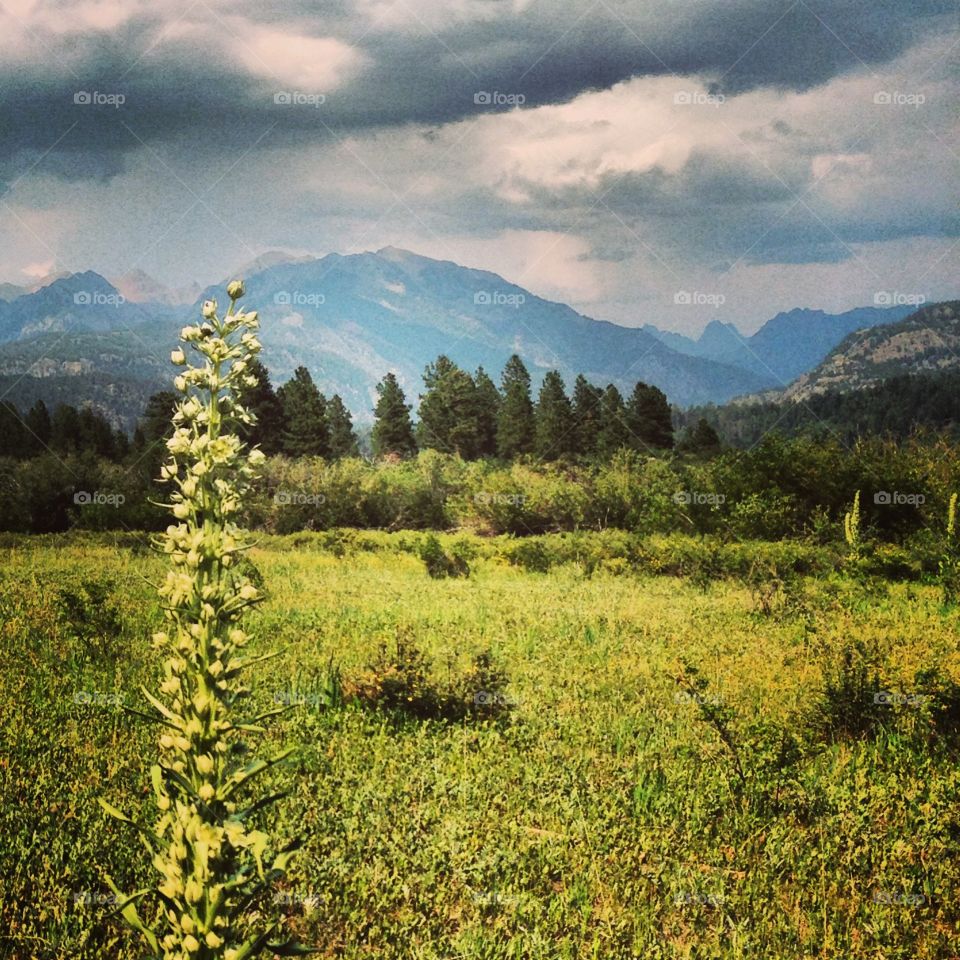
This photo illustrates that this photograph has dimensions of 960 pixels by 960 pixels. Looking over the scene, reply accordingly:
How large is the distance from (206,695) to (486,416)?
123ft

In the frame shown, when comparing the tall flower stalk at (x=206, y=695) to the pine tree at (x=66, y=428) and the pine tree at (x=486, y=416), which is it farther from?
the pine tree at (x=486, y=416)

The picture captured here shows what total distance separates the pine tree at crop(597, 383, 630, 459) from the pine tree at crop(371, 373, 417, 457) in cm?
953

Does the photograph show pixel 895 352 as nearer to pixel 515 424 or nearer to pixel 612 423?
pixel 612 423

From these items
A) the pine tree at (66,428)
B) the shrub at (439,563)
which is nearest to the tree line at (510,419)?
the pine tree at (66,428)

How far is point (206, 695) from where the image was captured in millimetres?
2059

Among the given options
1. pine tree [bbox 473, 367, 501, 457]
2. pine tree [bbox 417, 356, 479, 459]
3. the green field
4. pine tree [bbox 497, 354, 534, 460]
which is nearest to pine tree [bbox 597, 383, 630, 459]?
pine tree [bbox 497, 354, 534, 460]

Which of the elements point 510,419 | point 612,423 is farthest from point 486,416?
point 612,423

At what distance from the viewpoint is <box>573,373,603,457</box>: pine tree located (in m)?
36.1

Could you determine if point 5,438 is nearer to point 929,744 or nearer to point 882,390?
point 929,744

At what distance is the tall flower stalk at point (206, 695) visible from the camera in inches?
77.6

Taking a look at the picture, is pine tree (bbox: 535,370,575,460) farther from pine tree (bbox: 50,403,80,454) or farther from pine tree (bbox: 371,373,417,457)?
pine tree (bbox: 50,403,80,454)

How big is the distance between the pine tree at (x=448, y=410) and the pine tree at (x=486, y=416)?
0.74m

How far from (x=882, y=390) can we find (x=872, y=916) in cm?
5810

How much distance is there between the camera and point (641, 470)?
788 inches
